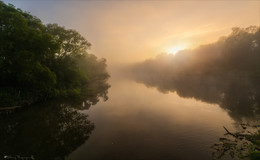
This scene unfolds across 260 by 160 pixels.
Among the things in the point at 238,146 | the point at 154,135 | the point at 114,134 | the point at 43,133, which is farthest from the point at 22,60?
the point at 238,146

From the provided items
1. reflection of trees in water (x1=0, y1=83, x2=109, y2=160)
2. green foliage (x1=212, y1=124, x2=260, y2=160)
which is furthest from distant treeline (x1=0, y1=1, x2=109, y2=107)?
green foliage (x1=212, y1=124, x2=260, y2=160)

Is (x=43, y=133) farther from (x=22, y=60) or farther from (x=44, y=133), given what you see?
(x=22, y=60)

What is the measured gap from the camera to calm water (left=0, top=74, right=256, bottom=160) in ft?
35.3

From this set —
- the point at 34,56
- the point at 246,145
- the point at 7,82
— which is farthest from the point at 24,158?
the point at 7,82

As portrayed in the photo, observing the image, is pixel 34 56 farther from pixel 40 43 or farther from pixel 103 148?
pixel 103 148

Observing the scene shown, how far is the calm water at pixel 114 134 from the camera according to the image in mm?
10750

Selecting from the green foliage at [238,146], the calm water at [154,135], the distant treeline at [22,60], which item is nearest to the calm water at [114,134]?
the calm water at [154,135]

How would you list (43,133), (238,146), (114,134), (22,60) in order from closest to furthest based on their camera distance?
(238,146) < (43,133) < (114,134) < (22,60)

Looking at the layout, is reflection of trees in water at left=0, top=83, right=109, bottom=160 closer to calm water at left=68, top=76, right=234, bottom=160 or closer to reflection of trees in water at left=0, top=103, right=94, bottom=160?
reflection of trees in water at left=0, top=103, right=94, bottom=160

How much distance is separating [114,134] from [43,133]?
8715 millimetres

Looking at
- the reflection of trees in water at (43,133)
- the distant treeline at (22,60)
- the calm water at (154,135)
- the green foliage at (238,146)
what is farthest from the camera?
the distant treeline at (22,60)

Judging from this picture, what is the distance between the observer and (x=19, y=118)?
725 inches

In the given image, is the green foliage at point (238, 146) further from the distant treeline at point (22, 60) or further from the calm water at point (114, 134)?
the distant treeline at point (22, 60)

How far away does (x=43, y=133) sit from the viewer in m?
14.2
